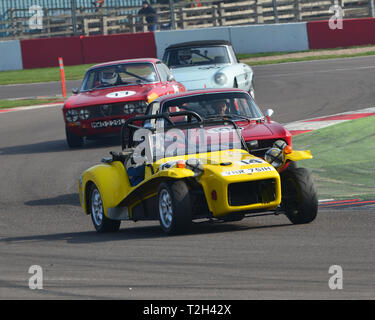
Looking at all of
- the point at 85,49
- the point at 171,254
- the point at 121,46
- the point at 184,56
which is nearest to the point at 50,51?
the point at 85,49

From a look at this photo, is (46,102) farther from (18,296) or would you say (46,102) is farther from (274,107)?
(18,296)

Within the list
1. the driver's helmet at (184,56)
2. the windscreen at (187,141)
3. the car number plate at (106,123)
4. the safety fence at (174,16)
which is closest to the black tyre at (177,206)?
the windscreen at (187,141)

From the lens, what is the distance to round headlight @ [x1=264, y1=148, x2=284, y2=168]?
891 centimetres

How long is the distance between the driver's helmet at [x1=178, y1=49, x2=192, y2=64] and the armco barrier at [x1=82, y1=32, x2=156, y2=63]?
12.7 metres

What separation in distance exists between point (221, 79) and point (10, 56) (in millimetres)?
17615

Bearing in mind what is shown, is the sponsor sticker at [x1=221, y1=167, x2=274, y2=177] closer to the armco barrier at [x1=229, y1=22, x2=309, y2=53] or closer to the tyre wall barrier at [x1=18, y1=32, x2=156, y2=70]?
the armco barrier at [x1=229, y1=22, x2=309, y2=53]

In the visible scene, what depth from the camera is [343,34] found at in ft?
99.7

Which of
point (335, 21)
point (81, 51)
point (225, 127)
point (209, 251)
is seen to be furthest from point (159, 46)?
point (209, 251)

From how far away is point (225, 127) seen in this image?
31.1 feet

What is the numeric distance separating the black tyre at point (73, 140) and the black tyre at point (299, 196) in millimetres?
8577

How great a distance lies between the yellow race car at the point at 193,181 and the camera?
26.6ft

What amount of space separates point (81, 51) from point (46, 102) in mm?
8753

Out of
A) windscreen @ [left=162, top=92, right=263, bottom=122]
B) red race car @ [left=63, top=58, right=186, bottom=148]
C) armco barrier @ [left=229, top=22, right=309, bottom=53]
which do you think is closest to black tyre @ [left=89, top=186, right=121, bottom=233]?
windscreen @ [left=162, top=92, right=263, bottom=122]

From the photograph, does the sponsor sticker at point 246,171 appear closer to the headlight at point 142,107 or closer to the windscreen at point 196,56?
the headlight at point 142,107
